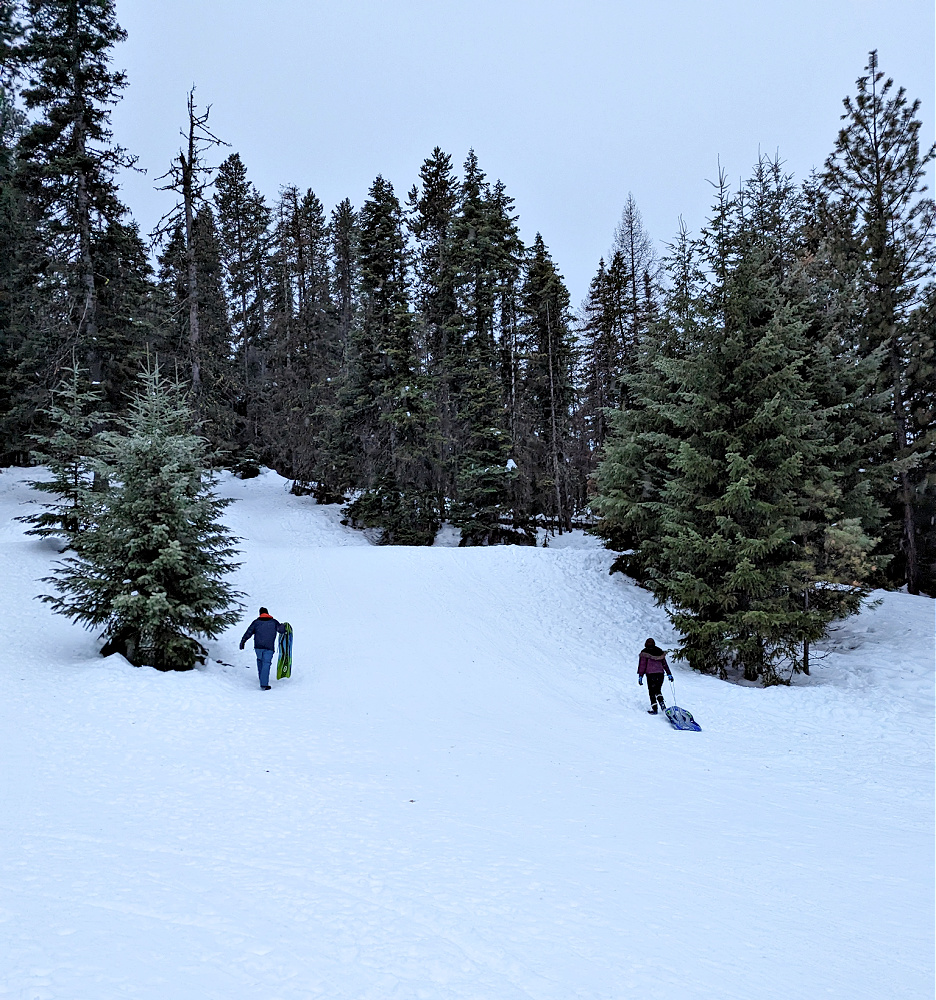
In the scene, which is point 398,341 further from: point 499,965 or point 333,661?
point 499,965

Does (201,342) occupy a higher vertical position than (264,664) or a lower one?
higher

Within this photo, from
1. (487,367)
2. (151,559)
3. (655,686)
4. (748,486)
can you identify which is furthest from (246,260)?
(655,686)

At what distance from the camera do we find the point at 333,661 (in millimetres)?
13359

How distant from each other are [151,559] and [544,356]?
76.8 ft

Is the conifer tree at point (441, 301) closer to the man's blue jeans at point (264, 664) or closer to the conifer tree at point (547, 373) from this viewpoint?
the conifer tree at point (547, 373)

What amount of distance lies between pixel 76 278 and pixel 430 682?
69.6 ft

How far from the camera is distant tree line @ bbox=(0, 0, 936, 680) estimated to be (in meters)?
14.0

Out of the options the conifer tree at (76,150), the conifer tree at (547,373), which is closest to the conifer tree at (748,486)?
the conifer tree at (547,373)

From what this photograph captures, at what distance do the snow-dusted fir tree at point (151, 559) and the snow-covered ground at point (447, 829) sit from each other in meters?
0.75

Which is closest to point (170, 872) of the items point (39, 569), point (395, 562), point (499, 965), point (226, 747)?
point (499, 965)

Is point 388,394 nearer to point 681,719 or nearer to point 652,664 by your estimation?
point 652,664

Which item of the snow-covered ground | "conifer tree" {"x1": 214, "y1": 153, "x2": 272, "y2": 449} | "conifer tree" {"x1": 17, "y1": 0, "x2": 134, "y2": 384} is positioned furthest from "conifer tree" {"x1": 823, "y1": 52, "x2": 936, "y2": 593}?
"conifer tree" {"x1": 214, "y1": 153, "x2": 272, "y2": 449}

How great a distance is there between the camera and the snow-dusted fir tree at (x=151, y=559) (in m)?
10.6

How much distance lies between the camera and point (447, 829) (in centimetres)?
598
